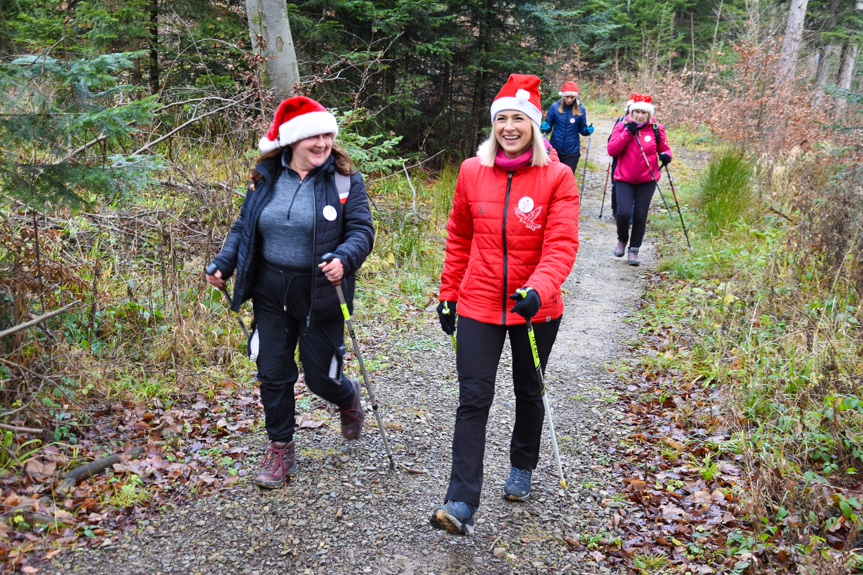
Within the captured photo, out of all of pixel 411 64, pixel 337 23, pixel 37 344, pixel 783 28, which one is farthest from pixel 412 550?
pixel 783 28

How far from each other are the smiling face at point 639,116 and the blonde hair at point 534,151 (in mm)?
5695

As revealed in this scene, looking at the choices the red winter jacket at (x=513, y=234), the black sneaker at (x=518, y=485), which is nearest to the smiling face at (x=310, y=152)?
the red winter jacket at (x=513, y=234)

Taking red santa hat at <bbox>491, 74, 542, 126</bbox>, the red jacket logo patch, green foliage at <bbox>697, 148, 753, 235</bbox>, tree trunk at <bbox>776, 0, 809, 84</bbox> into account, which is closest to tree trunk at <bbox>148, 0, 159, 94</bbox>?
red santa hat at <bbox>491, 74, 542, 126</bbox>

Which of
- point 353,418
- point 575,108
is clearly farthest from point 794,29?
point 353,418

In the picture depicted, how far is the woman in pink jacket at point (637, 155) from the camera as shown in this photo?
27.1 feet

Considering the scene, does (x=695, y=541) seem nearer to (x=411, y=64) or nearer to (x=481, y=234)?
(x=481, y=234)

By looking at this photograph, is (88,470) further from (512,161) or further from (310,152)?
(512,161)

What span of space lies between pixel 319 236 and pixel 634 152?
6.02 metres

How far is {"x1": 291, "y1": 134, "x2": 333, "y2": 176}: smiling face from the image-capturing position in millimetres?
3639

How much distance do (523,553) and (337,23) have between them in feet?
26.7

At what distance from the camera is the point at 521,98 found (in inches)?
Answer: 130

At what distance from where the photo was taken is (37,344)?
13.6ft

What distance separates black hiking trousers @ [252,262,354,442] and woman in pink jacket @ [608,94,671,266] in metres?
5.89

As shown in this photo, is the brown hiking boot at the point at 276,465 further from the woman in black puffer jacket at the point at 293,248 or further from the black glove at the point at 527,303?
the black glove at the point at 527,303
